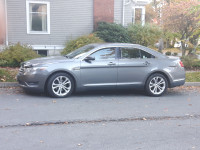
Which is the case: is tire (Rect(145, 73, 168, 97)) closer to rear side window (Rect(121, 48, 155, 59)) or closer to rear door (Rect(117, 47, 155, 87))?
rear door (Rect(117, 47, 155, 87))

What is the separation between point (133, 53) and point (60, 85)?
246 cm

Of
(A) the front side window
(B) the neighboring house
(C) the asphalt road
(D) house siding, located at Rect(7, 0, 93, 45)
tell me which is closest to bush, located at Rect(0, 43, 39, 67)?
(B) the neighboring house

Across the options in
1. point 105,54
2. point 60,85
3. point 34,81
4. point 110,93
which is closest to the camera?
point 34,81


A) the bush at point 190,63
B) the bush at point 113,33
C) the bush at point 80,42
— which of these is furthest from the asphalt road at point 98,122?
the bush at point 113,33

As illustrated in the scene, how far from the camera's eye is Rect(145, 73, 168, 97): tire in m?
8.98

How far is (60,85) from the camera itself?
827 cm

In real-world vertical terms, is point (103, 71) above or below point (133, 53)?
below

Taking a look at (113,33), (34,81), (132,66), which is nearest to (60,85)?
(34,81)

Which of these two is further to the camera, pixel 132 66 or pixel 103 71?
pixel 132 66

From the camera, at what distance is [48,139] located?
17.0ft

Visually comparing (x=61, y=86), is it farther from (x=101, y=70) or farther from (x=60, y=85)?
(x=101, y=70)

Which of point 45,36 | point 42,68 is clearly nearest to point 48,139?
point 42,68

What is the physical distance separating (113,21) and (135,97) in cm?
1013

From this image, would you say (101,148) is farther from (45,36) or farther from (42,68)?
(45,36)
